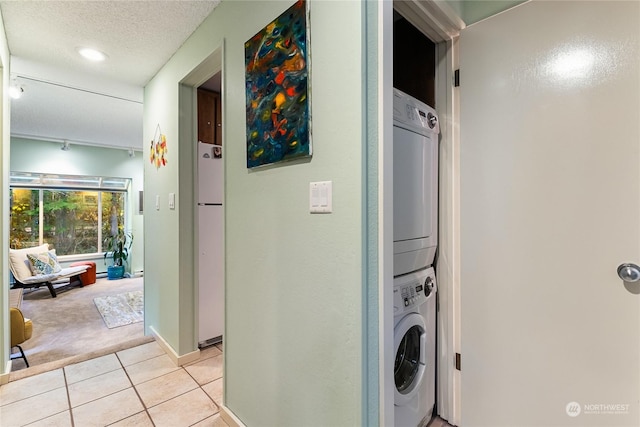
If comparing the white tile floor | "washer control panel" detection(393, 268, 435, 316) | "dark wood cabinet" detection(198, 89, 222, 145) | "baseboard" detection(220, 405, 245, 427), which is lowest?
the white tile floor

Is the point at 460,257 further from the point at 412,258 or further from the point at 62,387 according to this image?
the point at 62,387

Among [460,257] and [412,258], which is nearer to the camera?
[412,258]

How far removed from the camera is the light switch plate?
1101mm

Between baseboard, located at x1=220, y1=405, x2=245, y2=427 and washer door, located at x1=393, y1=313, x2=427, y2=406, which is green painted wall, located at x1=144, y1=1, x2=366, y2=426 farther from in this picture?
washer door, located at x1=393, y1=313, x2=427, y2=406

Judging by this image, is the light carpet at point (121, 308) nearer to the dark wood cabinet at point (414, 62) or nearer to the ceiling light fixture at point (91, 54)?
the ceiling light fixture at point (91, 54)

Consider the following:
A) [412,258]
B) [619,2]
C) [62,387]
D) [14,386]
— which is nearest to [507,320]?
[412,258]

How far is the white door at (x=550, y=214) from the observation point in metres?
1.14

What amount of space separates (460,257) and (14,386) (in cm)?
299

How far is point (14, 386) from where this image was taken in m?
1.99

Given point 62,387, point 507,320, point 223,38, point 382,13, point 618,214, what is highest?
point 223,38

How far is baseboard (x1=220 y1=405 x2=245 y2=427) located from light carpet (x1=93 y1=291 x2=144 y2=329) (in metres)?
2.28

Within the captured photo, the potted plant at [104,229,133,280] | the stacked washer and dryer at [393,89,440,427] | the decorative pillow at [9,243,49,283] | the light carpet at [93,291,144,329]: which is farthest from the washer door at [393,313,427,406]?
the potted plant at [104,229,133,280]

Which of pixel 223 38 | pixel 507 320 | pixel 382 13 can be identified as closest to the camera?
pixel 382 13

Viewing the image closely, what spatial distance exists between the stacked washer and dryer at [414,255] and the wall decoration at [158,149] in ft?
6.55
